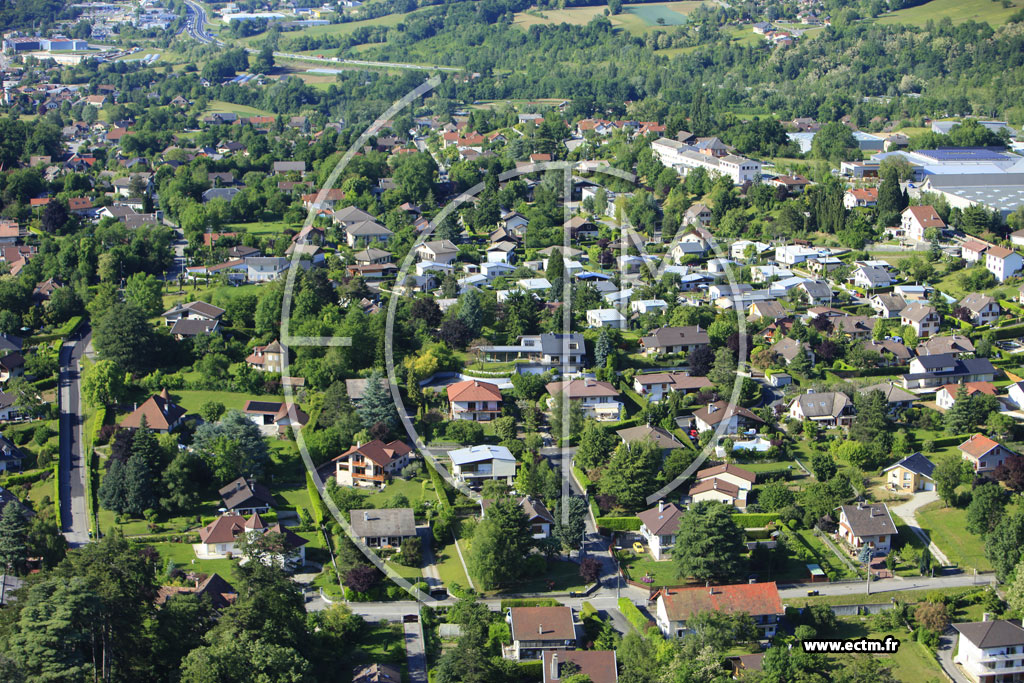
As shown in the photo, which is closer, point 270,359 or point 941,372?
point 941,372

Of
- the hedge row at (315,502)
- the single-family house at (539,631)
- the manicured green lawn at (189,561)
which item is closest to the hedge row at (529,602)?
the single-family house at (539,631)

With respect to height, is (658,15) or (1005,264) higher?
(658,15)

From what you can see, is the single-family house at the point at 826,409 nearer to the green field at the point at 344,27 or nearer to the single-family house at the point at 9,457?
the single-family house at the point at 9,457

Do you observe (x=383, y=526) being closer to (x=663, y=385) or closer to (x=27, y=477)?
(x=27, y=477)

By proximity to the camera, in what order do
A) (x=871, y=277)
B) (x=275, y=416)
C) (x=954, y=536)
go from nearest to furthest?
(x=954, y=536) < (x=275, y=416) < (x=871, y=277)

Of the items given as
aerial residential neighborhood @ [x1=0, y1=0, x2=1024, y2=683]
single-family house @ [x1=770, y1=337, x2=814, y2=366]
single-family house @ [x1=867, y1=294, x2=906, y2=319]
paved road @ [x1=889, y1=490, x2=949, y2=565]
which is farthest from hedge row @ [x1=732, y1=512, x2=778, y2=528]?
single-family house @ [x1=867, y1=294, x2=906, y2=319]

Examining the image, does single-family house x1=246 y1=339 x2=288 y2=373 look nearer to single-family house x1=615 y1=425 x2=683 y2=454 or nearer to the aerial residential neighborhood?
the aerial residential neighborhood

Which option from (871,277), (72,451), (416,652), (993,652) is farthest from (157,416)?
(871,277)
